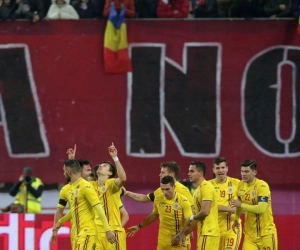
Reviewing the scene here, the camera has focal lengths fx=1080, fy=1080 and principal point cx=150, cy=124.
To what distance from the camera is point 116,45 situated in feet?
73.0

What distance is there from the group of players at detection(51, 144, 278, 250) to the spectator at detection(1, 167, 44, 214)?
5186 mm

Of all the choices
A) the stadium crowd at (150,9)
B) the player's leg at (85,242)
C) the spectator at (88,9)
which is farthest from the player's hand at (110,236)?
the spectator at (88,9)

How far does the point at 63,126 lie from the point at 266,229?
7.80 m

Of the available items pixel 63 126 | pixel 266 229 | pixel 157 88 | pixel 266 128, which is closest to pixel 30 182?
pixel 63 126

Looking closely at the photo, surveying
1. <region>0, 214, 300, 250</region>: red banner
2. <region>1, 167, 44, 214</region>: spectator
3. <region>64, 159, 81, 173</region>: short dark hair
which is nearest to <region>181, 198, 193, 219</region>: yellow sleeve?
<region>64, 159, 81, 173</region>: short dark hair

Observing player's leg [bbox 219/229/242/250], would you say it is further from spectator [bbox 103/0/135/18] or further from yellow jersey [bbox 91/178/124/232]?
spectator [bbox 103/0/135/18]

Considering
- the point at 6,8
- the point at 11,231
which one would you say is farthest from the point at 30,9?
the point at 11,231

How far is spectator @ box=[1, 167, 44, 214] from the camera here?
67.9ft

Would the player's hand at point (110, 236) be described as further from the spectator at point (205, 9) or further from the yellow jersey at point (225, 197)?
the spectator at point (205, 9)

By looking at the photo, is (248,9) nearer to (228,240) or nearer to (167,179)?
(228,240)

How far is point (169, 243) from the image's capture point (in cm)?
1506

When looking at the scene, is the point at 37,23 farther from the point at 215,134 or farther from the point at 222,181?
the point at 222,181

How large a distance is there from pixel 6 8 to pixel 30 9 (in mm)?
492

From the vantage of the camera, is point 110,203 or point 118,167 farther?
point 110,203
